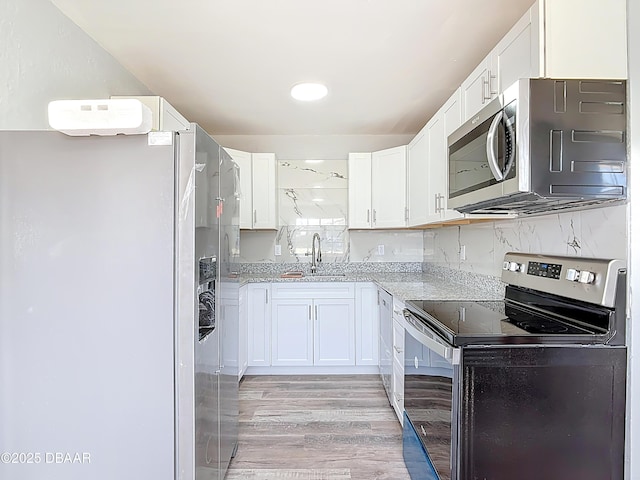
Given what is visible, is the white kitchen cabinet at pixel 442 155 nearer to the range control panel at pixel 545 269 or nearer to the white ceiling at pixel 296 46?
the white ceiling at pixel 296 46

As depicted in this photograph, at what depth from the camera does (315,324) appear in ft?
11.2

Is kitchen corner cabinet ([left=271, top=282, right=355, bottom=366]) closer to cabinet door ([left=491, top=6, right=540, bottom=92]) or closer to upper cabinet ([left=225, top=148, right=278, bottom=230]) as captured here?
upper cabinet ([left=225, top=148, right=278, bottom=230])

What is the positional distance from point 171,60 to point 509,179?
207 centimetres

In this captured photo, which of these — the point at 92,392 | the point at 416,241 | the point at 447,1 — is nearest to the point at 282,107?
the point at 447,1

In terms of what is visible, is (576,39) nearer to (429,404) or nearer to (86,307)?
(429,404)

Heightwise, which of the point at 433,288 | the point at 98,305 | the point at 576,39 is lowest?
the point at 433,288

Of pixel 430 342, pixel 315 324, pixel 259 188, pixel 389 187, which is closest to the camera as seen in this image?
pixel 430 342

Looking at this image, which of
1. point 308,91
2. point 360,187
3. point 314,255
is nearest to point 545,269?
point 308,91

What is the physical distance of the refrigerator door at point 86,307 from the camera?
1396mm

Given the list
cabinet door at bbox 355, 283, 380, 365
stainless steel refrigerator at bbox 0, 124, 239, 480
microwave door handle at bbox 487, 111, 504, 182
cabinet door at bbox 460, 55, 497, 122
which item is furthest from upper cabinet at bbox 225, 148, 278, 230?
microwave door handle at bbox 487, 111, 504, 182

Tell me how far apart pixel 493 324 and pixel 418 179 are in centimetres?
183

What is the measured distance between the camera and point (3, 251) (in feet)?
4.59

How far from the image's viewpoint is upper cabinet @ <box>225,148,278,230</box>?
3.66 metres

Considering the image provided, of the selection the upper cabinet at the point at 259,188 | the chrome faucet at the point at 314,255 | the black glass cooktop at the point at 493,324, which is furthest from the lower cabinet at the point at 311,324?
the black glass cooktop at the point at 493,324
